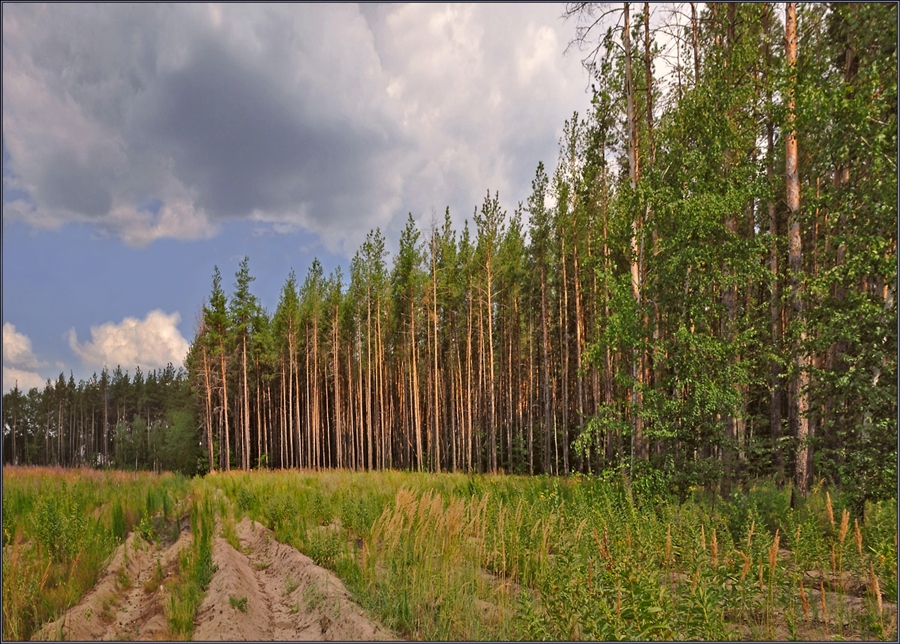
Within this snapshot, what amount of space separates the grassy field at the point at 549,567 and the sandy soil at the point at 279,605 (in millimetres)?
216

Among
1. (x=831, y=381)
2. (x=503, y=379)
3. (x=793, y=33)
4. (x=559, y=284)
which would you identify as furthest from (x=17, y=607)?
(x=503, y=379)

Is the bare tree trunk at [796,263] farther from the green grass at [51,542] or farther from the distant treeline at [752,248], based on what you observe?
the green grass at [51,542]

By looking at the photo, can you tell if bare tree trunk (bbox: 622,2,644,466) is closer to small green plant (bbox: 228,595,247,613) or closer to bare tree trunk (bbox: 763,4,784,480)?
bare tree trunk (bbox: 763,4,784,480)

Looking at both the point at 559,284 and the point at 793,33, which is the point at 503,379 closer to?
the point at 559,284

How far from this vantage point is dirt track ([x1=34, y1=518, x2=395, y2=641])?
435 centimetres

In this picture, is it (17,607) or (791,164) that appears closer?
(17,607)

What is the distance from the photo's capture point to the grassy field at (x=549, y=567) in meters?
4.10

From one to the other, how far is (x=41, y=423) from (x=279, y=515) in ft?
308

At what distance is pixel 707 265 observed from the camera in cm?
941

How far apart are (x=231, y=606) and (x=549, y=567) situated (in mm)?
3300

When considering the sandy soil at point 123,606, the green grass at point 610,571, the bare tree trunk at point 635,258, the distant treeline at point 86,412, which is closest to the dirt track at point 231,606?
the sandy soil at point 123,606

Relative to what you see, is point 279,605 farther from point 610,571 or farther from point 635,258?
point 635,258

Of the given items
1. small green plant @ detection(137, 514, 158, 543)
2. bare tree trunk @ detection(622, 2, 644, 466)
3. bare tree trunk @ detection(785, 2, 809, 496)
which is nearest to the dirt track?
small green plant @ detection(137, 514, 158, 543)

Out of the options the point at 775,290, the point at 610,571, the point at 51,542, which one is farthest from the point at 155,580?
the point at 775,290
